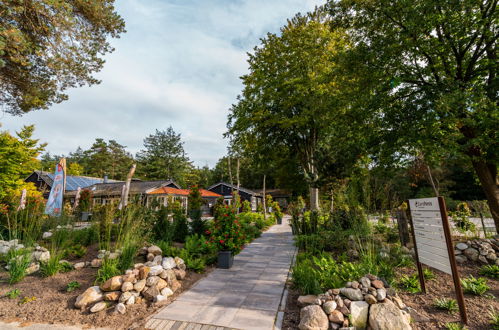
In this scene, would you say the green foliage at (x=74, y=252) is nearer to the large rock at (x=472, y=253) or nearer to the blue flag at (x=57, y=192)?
the blue flag at (x=57, y=192)

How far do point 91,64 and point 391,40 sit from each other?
8.58 m

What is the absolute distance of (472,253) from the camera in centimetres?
435

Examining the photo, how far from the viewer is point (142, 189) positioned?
2028 centimetres

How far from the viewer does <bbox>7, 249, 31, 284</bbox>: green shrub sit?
370 cm

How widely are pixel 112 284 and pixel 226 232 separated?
242 cm

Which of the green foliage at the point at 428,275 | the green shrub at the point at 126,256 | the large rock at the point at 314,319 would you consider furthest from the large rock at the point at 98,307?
the green foliage at the point at 428,275

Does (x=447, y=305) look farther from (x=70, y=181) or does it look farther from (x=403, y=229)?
(x=70, y=181)

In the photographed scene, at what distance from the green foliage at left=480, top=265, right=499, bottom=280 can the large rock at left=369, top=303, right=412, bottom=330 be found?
273 cm

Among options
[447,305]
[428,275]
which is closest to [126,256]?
[447,305]

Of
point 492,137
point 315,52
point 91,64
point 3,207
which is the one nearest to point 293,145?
point 315,52

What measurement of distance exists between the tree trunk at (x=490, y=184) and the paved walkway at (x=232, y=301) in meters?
5.34

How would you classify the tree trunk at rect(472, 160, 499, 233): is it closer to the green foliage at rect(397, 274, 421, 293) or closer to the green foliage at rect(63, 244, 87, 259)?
the green foliage at rect(397, 274, 421, 293)

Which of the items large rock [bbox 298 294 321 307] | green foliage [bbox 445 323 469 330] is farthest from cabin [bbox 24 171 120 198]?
green foliage [bbox 445 323 469 330]

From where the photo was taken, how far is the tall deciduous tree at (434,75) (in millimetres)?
4664
